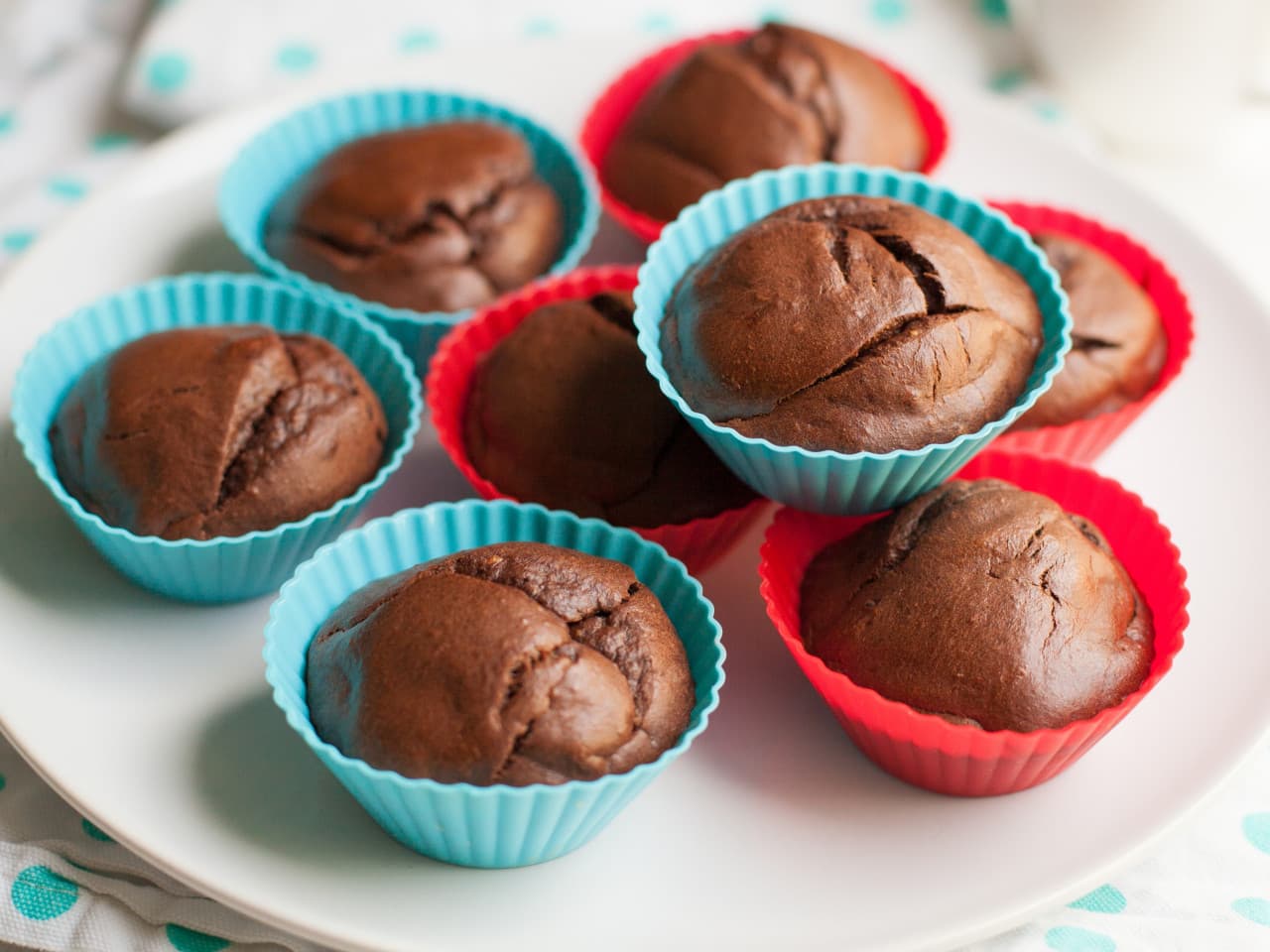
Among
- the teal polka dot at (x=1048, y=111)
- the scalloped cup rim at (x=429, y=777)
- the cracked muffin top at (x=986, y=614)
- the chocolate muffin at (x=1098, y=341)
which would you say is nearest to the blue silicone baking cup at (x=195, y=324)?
the scalloped cup rim at (x=429, y=777)

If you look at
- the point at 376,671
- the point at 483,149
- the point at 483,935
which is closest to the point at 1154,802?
the point at 483,935

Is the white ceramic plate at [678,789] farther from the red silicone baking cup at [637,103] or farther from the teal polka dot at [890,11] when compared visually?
the teal polka dot at [890,11]

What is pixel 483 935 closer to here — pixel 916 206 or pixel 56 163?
pixel 916 206

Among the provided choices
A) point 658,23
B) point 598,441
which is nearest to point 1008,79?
point 658,23

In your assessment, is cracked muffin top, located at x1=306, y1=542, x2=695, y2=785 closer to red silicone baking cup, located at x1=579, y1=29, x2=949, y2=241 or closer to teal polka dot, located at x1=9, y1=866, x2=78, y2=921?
teal polka dot, located at x1=9, y1=866, x2=78, y2=921

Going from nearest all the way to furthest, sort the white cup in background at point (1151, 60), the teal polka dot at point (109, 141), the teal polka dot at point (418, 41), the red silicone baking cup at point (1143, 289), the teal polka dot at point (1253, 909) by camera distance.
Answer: the teal polka dot at point (1253, 909) < the red silicone baking cup at point (1143, 289) < the white cup in background at point (1151, 60) < the teal polka dot at point (109, 141) < the teal polka dot at point (418, 41)

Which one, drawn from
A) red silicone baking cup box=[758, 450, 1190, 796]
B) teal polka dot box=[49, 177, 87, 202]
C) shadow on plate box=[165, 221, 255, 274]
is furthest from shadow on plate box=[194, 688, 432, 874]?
teal polka dot box=[49, 177, 87, 202]

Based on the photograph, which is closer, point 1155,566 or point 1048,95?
point 1155,566
